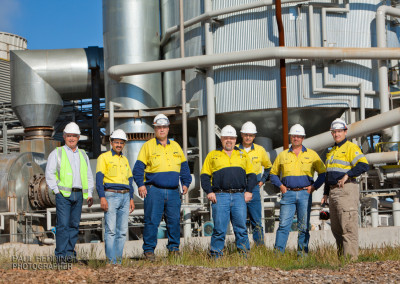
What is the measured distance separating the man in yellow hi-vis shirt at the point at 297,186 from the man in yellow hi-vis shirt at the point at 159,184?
1.38m

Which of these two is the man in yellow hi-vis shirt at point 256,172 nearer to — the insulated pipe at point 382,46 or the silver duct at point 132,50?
the insulated pipe at point 382,46

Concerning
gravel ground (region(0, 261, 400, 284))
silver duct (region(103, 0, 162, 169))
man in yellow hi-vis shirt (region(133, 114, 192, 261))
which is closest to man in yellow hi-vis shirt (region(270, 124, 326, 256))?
man in yellow hi-vis shirt (region(133, 114, 192, 261))

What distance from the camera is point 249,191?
342 inches

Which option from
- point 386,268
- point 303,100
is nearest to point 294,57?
point 303,100

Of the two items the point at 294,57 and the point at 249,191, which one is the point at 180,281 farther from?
the point at 294,57

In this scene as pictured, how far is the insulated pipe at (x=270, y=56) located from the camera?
17.1 m

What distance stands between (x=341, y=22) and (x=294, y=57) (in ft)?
7.78

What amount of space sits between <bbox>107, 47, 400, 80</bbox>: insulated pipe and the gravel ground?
35.1 ft

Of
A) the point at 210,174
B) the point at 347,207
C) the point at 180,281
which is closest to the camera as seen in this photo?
the point at 180,281

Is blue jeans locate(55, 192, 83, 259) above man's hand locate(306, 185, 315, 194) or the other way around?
the other way around

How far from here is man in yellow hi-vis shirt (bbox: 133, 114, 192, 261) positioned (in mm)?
8445

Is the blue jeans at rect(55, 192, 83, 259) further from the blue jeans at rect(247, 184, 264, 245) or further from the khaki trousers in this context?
the khaki trousers

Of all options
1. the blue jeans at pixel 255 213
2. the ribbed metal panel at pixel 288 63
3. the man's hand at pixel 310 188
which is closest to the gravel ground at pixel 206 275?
the man's hand at pixel 310 188

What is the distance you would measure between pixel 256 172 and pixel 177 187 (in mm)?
1609
